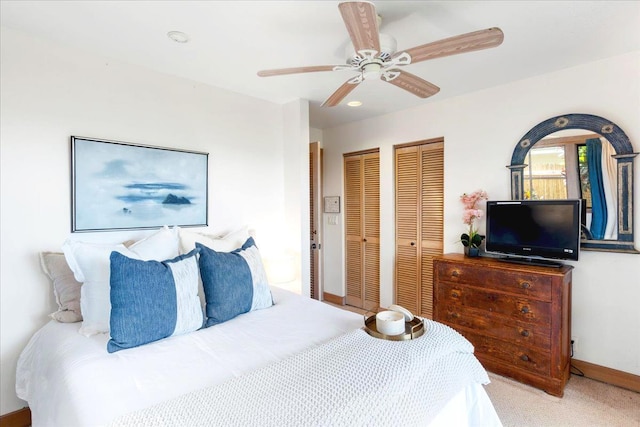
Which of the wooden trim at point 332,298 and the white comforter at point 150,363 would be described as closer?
the white comforter at point 150,363

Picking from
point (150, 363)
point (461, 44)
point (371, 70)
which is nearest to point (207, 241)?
point (150, 363)

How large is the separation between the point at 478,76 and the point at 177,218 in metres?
2.78

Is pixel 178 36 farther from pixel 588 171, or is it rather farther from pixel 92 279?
pixel 588 171

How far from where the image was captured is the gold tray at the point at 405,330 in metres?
1.54

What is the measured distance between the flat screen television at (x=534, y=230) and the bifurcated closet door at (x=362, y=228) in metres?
1.47

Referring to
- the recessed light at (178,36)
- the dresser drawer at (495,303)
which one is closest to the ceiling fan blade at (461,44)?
the recessed light at (178,36)

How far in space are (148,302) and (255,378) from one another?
75 cm

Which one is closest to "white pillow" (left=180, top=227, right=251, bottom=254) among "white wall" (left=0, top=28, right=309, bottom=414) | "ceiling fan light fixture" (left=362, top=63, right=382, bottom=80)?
"white wall" (left=0, top=28, right=309, bottom=414)

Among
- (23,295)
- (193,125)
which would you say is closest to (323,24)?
(193,125)

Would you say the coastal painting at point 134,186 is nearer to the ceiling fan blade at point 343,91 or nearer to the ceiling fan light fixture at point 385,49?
the ceiling fan blade at point 343,91

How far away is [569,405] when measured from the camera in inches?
86.9

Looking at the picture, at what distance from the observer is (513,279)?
2.47m

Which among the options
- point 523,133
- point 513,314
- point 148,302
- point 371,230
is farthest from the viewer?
point 371,230

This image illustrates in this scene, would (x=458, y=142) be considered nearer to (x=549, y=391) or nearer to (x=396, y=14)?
(x=396, y=14)
